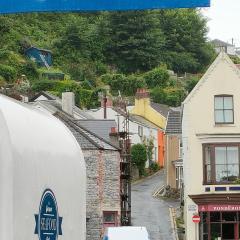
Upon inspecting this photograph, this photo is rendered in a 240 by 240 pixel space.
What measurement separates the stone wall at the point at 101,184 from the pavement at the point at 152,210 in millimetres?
2300

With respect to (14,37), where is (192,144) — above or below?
below

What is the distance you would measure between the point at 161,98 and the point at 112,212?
49673 millimetres

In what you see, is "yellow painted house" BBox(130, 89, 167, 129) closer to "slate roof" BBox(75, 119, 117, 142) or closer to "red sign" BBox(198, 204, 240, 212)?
"slate roof" BBox(75, 119, 117, 142)

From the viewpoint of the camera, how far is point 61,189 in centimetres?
514

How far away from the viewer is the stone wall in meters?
37.6

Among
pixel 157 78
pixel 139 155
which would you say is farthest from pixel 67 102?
pixel 157 78

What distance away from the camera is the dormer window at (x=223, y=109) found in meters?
37.8

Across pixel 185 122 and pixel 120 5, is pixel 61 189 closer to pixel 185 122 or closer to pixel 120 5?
pixel 120 5

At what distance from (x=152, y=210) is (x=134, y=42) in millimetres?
57632

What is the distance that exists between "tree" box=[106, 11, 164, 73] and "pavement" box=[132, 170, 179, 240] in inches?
1734

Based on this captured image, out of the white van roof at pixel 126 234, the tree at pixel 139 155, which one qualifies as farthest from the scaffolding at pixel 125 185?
the tree at pixel 139 155

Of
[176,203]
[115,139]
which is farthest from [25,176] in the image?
[176,203]

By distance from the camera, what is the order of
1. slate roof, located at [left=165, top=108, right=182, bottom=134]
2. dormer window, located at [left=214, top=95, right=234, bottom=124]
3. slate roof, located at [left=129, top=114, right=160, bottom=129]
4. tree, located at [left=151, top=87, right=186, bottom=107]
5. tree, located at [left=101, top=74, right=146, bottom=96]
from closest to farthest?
dormer window, located at [left=214, top=95, right=234, bottom=124]
slate roof, located at [left=165, top=108, right=182, bottom=134]
slate roof, located at [left=129, top=114, right=160, bottom=129]
tree, located at [left=151, top=87, right=186, bottom=107]
tree, located at [left=101, top=74, right=146, bottom=96]

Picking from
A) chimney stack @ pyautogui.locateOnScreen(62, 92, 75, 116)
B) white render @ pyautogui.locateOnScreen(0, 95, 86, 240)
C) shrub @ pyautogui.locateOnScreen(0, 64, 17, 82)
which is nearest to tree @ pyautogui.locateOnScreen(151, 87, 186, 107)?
shrub @ pyautogui.locateOnScreen(0, 64, 17, 82)
